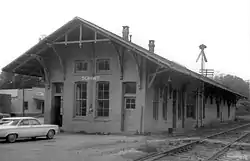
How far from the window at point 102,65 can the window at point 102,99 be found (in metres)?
0.86

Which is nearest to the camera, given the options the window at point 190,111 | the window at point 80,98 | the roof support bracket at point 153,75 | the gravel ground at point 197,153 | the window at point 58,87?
the gravel ground at point 197,153

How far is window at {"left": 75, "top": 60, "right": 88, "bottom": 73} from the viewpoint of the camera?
72.4 feet

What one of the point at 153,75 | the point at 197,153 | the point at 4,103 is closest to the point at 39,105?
the point at 4,103

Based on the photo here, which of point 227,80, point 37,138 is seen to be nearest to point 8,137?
point 37,138

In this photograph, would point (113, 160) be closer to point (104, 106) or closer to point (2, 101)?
point (104, 106)

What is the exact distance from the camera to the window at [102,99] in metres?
21.0

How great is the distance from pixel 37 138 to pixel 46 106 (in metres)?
6.08

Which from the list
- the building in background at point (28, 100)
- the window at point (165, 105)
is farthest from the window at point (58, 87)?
the building in background at point (28, 100)

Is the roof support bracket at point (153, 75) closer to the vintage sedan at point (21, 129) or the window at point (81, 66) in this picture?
the window at point (81, 66)

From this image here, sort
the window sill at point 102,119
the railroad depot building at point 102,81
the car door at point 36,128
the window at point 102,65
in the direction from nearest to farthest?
the car door at point 36,128
the railroad depot building at point 102,81
the window sill at point 102,119
the window at point 102,65

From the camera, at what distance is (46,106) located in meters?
23.1

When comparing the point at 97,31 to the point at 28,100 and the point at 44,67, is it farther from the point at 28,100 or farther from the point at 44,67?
the point at 28,100

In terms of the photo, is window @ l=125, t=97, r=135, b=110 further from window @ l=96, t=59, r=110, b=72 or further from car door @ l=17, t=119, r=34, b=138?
car door @ l=17, t=119, r=34, b=138

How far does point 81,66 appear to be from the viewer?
22.2 metres
